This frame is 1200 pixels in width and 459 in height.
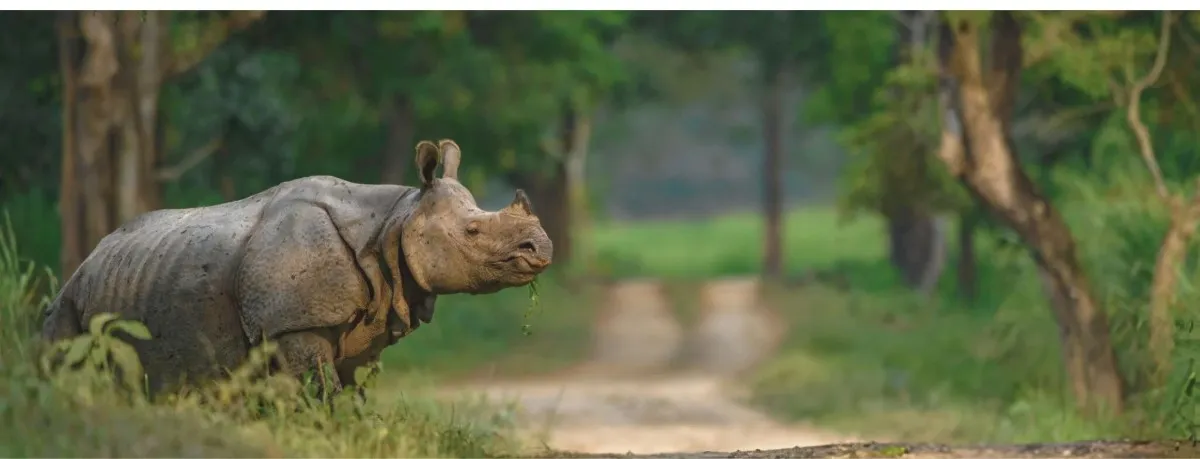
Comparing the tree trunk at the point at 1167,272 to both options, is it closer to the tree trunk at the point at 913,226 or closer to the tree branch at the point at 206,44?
the tree trunk at the point at 913,226

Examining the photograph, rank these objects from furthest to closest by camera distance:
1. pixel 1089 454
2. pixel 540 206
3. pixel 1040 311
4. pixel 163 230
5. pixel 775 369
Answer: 1. pixel 540 206
2. pixel 775 369
3. pixel 1040 311
4. pixel 1089 454
5. pixel 163 230

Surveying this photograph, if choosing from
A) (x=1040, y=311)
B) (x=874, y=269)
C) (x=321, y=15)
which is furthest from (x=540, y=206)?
(x=1040, y=311)

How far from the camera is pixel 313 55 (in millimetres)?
17484

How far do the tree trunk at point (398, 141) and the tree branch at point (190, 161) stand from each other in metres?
3.30

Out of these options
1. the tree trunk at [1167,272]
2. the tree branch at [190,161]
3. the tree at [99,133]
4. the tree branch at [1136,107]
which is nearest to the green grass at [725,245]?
the tree branch at [190,161]

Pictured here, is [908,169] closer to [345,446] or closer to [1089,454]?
[1089,454]

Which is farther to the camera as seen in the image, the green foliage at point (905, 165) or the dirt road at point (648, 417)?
Result: the green foliage at point (905, 165)

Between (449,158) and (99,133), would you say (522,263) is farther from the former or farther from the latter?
(99,133)

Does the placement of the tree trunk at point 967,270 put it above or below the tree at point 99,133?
below

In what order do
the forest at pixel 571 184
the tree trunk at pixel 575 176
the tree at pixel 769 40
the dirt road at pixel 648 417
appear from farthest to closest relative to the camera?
the tree at pixel 769 40
the tree trunk at pixel 575 176
the dirt road at pixel 648 417
the forest at pixel 571 184

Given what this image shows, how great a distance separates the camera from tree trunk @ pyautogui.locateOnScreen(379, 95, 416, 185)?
18.7 metres

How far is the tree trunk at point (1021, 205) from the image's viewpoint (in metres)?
11.7

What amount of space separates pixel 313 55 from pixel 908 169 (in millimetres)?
6007

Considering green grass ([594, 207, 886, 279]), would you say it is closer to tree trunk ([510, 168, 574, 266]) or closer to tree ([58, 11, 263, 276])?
tree trunk ([510, 168, 574, 266])
